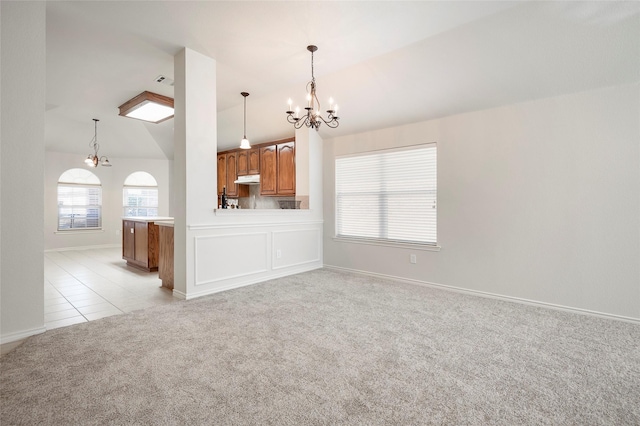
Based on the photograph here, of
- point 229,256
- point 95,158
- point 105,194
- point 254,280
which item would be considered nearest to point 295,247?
point 254,280

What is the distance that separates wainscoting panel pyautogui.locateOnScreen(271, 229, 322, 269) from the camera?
15.9 ft

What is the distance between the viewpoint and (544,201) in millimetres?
3453

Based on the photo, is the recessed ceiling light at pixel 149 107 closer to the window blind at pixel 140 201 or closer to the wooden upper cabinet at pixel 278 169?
the wooden upper cabinet at pixel 278 169

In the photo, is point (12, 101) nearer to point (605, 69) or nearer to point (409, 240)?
point (409, 240)

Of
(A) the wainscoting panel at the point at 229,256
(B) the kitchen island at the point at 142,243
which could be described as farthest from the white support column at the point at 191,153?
(B) the kitchen island at the point at 142,243

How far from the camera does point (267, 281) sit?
4.56 m

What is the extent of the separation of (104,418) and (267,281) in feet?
9.69

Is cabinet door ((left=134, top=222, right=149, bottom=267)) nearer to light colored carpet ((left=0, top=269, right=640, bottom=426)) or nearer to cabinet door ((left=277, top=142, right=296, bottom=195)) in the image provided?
light colored carpet ((left=0, top=269, right=640, bottom=426))

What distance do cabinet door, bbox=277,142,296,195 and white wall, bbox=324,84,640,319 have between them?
7.55 ft

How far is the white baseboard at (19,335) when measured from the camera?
2484 mm

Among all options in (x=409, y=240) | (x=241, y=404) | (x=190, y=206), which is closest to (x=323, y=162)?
(x=409, y=240)

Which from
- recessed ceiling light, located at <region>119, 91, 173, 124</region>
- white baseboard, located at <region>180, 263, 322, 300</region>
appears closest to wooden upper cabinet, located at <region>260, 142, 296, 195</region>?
white baseboard, located at <region>180, 263, 322, 300</region>

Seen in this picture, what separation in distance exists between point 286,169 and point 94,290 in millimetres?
3579

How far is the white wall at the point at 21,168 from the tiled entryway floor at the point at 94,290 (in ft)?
1.36
